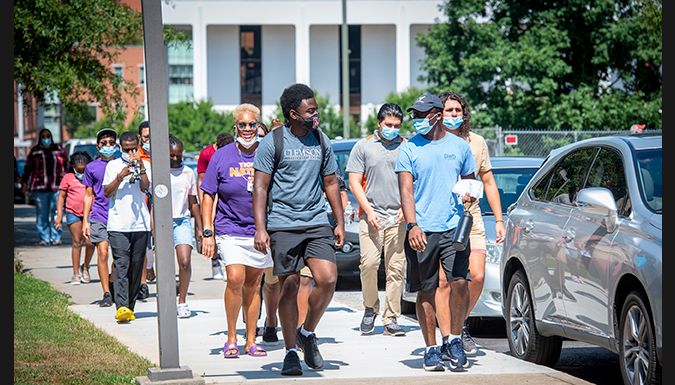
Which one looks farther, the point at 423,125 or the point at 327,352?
the point at 327,352

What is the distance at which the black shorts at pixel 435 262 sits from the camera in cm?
601

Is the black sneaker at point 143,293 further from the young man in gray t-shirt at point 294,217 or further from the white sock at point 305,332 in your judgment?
the young man in gray t-shirt at point 294,217

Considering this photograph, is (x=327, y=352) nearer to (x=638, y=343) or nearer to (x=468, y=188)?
(x=468, y=188)

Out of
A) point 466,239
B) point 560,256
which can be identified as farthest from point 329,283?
point 560,256

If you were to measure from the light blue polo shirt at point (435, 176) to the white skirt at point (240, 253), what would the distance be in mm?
1313

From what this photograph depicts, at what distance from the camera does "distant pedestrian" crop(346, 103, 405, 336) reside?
771 centimetres

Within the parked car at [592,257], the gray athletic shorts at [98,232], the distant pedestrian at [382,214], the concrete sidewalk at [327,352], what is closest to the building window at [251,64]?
the concrete sidewalk at [327,352]

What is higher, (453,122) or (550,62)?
(550,62)

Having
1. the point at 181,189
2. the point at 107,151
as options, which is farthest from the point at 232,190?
the point at 107,151

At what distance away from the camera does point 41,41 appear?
659 inches

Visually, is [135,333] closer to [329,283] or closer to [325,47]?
[329,283]

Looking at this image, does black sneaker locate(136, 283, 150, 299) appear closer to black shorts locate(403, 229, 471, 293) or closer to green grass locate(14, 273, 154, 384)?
green grass locate(14, 273, 154, 384)

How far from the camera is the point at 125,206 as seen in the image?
8.61 meters

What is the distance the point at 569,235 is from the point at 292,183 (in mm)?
1947
